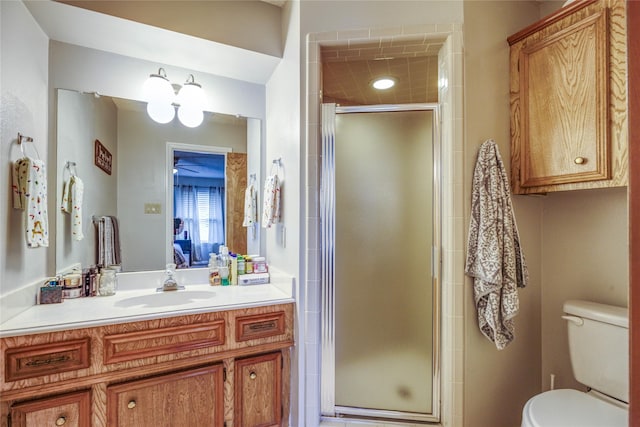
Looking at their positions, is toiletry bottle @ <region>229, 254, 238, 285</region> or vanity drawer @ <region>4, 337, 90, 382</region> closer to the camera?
vanity drawer @ <region>4, 337, 90, 382</region>

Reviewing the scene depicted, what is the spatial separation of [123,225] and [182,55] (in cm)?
110

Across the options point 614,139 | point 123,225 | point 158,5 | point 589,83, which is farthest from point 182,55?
point 614,139

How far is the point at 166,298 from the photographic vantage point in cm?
178

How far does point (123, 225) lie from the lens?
1.86m

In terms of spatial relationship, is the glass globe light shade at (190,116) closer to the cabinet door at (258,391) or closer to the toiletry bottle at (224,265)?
the toiletry bottle at (224,265)

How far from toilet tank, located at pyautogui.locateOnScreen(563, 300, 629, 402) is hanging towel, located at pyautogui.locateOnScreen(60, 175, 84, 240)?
2.68 metres

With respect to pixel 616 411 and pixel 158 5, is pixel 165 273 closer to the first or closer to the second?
pixel 158 5

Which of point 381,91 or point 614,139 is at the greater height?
point 381,91

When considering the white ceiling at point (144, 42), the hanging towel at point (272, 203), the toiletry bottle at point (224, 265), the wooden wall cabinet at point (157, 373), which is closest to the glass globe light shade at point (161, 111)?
the white ceiling at point (144, 42)

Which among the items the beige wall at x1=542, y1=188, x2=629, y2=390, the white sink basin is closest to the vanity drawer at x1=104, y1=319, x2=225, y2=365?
the white sink basin

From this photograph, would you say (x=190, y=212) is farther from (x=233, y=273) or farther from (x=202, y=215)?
(x=233, y=273)

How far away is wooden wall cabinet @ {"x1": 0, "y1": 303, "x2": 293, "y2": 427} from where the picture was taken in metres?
1.18

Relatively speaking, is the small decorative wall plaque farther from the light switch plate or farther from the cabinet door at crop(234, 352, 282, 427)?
the cabinet door at crop(234, 352, 282, 427)

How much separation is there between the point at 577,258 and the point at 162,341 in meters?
2.21
